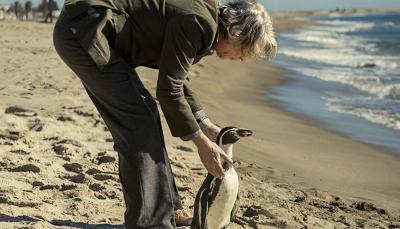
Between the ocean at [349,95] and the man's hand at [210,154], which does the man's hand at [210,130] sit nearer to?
the man's hand at [210,154]

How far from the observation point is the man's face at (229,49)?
8.74 feet

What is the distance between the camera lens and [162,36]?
2645mm

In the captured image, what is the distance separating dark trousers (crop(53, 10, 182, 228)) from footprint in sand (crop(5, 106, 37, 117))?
3238 mm

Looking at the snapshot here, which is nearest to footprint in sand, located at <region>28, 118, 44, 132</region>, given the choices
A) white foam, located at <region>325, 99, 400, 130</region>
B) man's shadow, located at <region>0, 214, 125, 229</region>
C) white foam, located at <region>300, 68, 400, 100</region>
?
man's shadow, located at <region>0, 214, 125, 229</region>

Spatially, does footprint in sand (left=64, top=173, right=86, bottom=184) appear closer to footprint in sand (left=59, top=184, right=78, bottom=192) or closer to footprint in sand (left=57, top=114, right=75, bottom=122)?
footprint in sand (left=59, top=184, right=78, bottom=192)

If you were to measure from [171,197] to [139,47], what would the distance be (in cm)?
71

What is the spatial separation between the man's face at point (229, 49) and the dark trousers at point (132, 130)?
1.25 ft

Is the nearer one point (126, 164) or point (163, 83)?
point (163, 83)

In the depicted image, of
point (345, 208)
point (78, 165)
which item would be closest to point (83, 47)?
point (78, 165)

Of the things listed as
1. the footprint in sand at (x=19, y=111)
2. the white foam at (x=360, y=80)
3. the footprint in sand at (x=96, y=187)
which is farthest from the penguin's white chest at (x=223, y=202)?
the white foam at (x=360, y=80)

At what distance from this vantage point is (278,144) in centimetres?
657

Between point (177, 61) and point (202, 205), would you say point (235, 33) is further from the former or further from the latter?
point (202, 205)

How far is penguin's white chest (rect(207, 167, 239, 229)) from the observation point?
3.07 m

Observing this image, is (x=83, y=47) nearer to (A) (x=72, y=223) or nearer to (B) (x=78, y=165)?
(A) (x=72, y=223)
